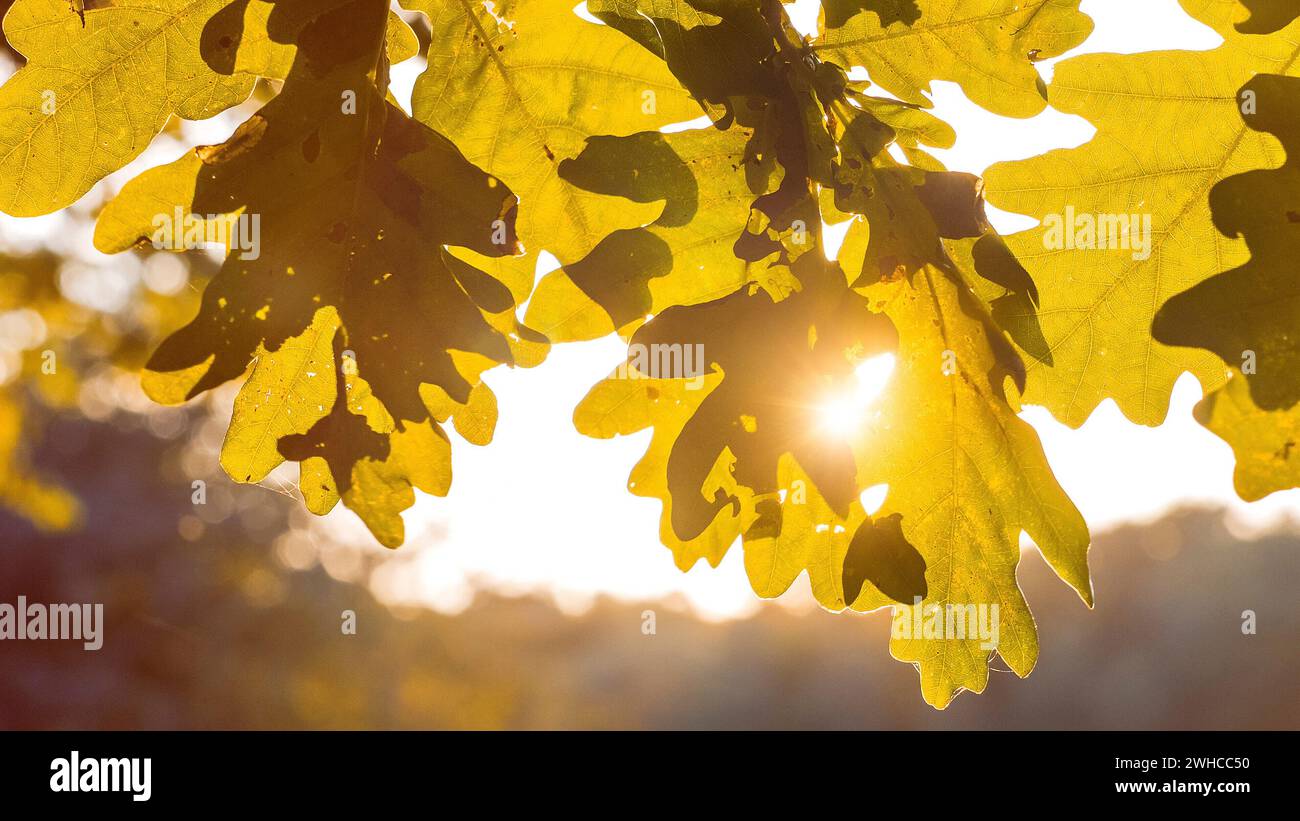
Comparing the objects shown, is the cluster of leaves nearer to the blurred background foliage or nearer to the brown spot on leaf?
the brown spot on leaf

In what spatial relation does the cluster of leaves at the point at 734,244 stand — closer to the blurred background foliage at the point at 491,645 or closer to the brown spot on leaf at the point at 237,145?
the brown spot on leaf at the point at 237,145

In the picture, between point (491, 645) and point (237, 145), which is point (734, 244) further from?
point (491, 645)

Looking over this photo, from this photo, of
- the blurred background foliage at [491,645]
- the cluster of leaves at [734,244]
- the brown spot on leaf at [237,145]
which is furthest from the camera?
the blurred background foliage at [491,645]

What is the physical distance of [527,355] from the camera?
209cm

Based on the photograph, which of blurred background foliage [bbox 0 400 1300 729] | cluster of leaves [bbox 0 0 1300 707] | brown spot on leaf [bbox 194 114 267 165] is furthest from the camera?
blurred background foliage [bbox 0 400 1300 729]

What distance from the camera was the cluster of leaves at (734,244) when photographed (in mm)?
1771

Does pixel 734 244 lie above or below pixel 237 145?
below

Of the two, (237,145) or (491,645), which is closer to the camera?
(237,145)

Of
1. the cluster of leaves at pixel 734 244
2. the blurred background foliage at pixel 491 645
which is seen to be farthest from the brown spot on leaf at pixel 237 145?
the blurred background foliage at pixel 491 645

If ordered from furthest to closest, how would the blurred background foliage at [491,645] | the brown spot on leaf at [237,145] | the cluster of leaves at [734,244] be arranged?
1. the blurred background foliage at [491,645]
2. the brown spot on leaf at [237,145]
3. the cluster of leaves at [734,244]

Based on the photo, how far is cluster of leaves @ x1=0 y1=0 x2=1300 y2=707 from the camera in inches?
69.7

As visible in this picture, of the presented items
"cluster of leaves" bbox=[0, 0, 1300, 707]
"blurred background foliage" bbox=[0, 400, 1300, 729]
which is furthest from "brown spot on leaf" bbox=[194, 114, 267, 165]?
"blurred background foliage" bbox=[0, 400, 1300, 729]

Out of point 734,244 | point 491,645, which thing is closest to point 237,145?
point 734,244

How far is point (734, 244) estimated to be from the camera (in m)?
1.88
